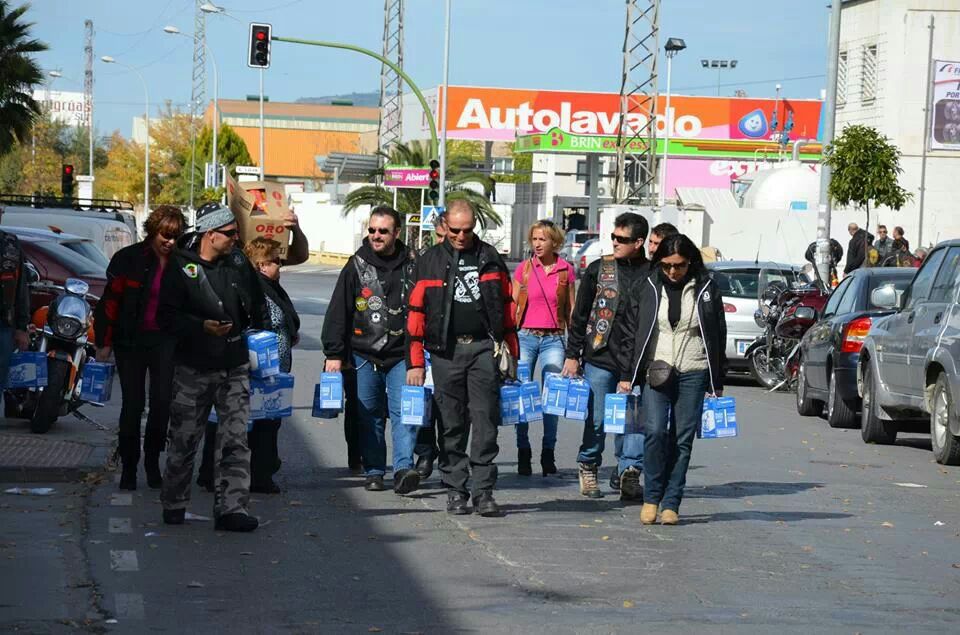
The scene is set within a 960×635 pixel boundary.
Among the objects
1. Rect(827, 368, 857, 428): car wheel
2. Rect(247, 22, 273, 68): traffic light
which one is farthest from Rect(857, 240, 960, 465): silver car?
Rect(247, 22, 273, 68): traffic light

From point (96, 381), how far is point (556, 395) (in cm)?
319

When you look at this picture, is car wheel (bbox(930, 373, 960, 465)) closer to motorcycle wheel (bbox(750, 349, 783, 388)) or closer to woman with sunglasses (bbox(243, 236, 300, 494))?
woman with sunglasses (bbox(243, 236, 300, 494))

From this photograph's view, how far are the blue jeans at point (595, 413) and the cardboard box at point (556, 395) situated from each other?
0.23 metres

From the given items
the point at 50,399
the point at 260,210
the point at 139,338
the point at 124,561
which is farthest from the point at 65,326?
the point at 124,561

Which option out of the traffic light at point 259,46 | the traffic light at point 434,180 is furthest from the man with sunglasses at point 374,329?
the traffic light at point 434,180

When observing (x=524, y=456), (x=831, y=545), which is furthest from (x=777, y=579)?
(x=524, y=456)

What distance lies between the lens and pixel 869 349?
15.7 metres

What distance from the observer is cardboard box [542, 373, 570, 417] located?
1082 centimetres

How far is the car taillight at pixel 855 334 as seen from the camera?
1652 cm

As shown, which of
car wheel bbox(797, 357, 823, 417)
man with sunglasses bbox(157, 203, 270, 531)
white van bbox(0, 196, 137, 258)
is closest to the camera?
man with sunglasses bbox(157, 203, 270, 531)

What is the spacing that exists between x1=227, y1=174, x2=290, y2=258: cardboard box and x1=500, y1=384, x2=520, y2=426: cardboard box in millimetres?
2438

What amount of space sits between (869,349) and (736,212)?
1235 inches

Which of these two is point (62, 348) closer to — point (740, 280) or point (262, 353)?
point (262, 353)

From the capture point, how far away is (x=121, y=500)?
1012 cm
